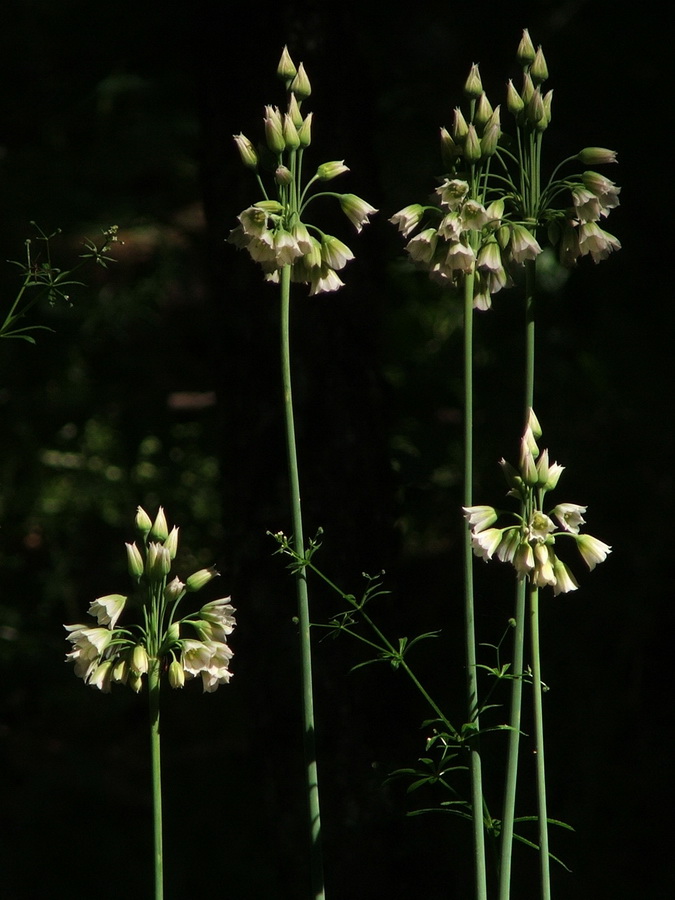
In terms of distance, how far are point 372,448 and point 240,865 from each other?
1956 millimetres

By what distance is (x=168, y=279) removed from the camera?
5.35 m

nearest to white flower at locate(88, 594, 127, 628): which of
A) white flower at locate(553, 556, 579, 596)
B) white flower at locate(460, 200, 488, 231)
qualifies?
white flower at locate(553, 556, 579, 596)

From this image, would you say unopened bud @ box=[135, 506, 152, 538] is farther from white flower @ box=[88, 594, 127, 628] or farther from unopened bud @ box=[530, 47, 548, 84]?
unopened bud @ box=[530, 47, 548, 84]

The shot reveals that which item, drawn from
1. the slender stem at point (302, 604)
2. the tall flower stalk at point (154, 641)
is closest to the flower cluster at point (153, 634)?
the tall flower stalk at point (154, 641)

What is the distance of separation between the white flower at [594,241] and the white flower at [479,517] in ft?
1.35

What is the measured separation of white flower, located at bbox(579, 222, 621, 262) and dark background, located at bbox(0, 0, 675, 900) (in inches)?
29.4

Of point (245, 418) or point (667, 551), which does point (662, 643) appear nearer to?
point (667, 551)

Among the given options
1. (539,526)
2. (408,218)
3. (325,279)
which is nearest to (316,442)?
Answer: (325,279)

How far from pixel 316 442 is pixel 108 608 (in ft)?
3.52

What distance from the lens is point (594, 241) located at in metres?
1.44

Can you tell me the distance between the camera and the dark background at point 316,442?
2379mm

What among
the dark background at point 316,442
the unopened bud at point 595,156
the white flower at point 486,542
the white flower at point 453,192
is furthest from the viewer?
the dark background at point 316,442

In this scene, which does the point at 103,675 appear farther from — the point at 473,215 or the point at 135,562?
the point at 473,215

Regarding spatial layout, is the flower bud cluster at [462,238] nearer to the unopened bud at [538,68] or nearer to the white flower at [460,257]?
the white flower at [460,257]
